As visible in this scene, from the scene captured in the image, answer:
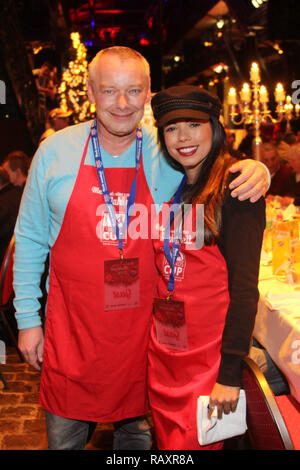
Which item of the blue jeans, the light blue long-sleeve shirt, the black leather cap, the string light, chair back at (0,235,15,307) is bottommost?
the blue jeans

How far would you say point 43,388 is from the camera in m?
1.90

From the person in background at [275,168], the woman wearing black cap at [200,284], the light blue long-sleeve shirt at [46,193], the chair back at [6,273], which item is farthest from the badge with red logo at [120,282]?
the person in background at [275,168]

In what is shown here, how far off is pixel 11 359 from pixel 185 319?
308cm

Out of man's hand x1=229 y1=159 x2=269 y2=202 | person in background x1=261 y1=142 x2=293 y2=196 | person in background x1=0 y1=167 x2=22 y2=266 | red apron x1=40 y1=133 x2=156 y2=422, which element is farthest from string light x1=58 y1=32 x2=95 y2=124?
man's hand x1=229 y1=159 x2=269 y2=202

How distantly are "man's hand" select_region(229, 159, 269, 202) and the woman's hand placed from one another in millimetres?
617

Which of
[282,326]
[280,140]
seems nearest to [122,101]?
[282,326]

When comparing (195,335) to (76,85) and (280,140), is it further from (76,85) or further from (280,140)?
(76,85)

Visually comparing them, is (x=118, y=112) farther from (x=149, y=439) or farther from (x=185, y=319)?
(x=149, y=439)

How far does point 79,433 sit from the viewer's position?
6.24 ft

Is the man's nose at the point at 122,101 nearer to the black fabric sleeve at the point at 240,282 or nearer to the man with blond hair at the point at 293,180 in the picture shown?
the black fabric sleeve at the point at 240,282

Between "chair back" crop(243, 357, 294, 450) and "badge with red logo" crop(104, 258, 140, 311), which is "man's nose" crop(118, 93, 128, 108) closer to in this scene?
"badge with red logo" crop(104, 258, 140, 311)

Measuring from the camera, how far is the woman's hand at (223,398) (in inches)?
59.9

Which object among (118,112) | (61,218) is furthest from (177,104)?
(61,218)

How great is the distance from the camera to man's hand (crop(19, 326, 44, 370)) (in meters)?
1.88
